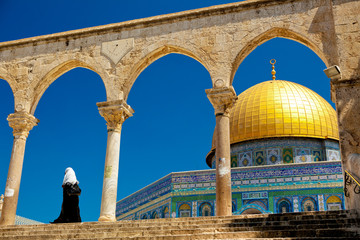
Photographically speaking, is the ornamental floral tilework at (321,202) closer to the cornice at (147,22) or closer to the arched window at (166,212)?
the arched window at (166,212)

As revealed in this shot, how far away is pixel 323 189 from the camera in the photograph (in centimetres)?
1992

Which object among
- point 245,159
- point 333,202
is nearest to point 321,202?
point 333,202

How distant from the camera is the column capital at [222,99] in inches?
423

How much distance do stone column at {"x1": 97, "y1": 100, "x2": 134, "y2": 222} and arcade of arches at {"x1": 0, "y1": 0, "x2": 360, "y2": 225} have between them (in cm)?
2

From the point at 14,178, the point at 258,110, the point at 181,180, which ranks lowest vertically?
the point at 14,178

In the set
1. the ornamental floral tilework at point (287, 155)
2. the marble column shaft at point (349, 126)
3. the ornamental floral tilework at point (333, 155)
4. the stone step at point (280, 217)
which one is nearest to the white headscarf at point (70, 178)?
the stone step at point (280, 217)

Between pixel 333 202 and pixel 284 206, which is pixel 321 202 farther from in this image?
pixel 284 206

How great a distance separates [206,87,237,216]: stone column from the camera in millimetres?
9895

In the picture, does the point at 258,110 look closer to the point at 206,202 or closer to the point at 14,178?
the point at 206,202

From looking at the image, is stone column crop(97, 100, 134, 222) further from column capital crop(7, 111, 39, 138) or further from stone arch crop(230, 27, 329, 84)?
stone arch crop(230, 27, 329, 84)

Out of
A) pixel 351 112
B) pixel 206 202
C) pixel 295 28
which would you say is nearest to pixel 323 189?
pixel 206 202

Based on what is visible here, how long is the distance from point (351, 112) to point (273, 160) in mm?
15641

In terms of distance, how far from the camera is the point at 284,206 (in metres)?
20.1

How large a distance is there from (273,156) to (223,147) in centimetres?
1346
